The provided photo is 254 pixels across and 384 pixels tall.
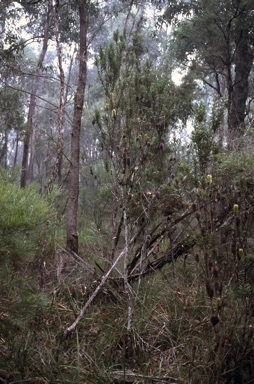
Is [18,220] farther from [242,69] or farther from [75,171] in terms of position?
[242,69]

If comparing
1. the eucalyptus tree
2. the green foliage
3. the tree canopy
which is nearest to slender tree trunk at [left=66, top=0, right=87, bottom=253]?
the tree canopy

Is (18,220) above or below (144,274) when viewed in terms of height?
above

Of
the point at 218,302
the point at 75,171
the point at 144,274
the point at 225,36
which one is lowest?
the point at 144,274

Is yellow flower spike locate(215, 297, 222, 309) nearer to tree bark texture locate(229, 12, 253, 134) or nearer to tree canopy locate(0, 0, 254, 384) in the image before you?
tree canopy locate(0, 0, 254, 384)

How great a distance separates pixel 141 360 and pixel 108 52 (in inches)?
115

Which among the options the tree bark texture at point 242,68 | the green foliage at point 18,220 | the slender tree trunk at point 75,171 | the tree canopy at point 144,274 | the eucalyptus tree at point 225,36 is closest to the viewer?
the green foliage at point 18,220

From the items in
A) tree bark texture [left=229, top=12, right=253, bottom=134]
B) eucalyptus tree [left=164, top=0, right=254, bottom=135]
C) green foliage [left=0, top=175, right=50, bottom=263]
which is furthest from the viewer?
tree bark texture [left=229, top=12, right=253, bottom=134]

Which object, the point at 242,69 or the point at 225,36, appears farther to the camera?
the point at 242,69

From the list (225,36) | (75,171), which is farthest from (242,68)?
(75,171)

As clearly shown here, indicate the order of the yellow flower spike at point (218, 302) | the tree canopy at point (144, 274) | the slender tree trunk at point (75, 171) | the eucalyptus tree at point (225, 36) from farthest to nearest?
the eucalyptus tree at point (225, 36), the slender tree trunk at point (75, 171), the tree canopy at point (144, 274), the yellow flower spike at point (218, 302)

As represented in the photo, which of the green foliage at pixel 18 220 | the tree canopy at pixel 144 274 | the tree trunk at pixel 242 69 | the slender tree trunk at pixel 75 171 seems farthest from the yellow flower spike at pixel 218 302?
the tree trunk at pixel 242 69

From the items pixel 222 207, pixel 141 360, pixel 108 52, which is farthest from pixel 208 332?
pixel 108 52

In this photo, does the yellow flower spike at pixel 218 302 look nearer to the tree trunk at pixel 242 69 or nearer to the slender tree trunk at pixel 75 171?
the slender tree trunk at pixel 75 171

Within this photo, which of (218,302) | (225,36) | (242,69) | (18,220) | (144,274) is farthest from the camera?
(242,69)
